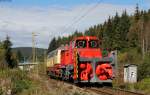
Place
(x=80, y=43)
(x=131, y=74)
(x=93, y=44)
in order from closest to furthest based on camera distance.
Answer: (x=80, y=43) < (x=93, y=44) < (x=131, y=74)

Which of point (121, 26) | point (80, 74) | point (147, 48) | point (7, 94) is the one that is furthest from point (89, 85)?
point (121, 26)

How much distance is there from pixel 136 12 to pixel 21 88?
348ft

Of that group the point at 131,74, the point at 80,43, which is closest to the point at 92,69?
the point at 80,43

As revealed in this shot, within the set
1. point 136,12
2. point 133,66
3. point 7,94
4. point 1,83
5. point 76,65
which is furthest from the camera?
point 136,12

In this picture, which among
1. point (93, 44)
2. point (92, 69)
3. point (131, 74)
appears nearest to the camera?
point (92, 69)

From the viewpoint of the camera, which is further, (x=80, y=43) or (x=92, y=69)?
(x=80, y=43)

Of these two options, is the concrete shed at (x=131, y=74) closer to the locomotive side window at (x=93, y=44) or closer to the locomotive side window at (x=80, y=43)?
the locomotive side window at (x=93, y=44)

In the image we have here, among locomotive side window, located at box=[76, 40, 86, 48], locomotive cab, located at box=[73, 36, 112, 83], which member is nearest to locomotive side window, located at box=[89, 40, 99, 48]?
locomotive side window, located at box=[76, 40, 86, 48]

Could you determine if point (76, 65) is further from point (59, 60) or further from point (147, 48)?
point (147, 48)

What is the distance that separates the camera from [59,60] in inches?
1594

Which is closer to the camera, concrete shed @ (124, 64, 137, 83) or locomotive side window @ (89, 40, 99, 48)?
locomotive side window @ (89, 40, 99, 48)

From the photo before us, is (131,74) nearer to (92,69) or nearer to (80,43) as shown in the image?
(80,43)

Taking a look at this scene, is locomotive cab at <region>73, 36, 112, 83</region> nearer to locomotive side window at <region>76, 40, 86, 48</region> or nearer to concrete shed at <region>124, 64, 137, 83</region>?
locomotive side window at <region>76, 40, 86, 48</region>

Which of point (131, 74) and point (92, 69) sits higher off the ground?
point (92, 69)
